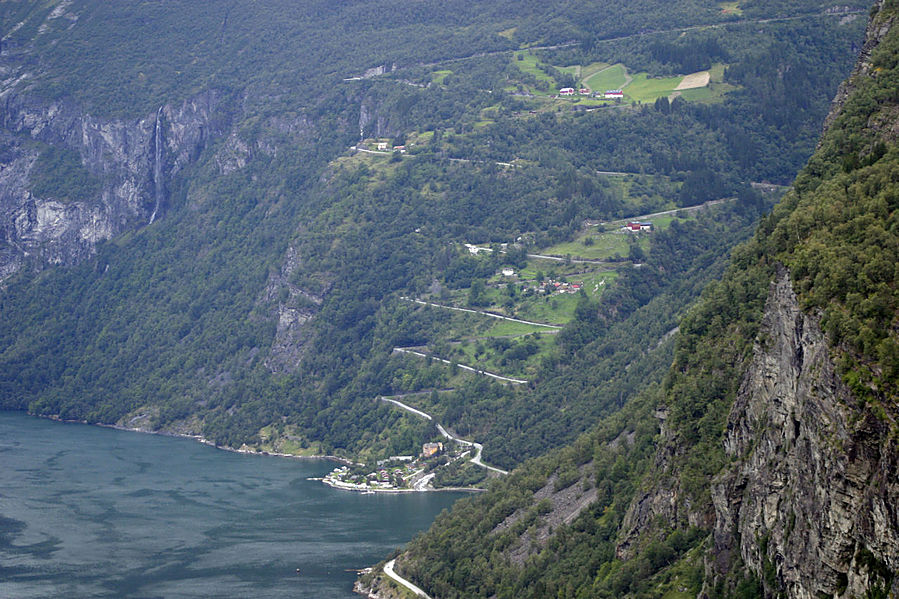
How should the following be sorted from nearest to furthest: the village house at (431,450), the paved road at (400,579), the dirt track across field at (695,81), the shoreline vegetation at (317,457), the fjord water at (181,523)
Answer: the paved road at (400,579)
the fjord water at (181,523)
the shoreline vegetation at (317,457)
the village house at (431,450)
the dirt track across field at (695,81)

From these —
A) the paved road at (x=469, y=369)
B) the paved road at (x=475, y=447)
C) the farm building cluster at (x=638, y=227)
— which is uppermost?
the farm building cluster at (x=638, y=227)

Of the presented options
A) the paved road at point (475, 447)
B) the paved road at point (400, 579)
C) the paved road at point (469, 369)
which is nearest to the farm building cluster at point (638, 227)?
the paved road at point (469, 369)

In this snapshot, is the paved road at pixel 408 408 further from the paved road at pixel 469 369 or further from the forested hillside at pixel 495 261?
the paved road at pixel 469 369

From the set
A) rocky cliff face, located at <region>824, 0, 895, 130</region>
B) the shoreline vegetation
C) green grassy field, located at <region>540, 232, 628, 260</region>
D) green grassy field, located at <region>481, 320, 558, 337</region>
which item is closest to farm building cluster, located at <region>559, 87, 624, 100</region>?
green grassy field, located at <region>540, 232, 628, 260</region>

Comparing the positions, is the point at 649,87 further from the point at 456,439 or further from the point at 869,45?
the point at 869,45

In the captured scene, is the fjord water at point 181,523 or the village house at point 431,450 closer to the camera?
the fjord water at point 181,523

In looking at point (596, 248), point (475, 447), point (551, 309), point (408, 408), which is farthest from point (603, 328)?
point (408, 408)
